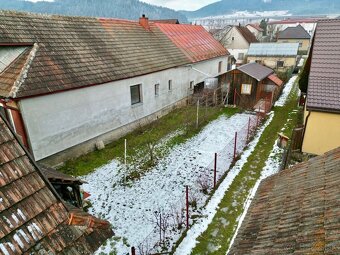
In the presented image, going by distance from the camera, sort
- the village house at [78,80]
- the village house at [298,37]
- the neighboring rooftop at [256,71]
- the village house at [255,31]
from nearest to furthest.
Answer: the village house at [78,80] < the neighboring rooftop at [256,71] < the village house at [298,37] < the village house at [255,31]

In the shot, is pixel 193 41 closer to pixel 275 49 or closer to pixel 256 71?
pixel 256 71

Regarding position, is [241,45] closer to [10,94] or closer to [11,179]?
[10,94]

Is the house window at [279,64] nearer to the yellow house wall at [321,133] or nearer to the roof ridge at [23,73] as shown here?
the yellow house wall at [321,133]

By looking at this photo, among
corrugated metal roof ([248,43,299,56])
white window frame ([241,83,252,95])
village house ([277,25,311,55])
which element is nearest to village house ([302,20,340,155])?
white window frame ([241,83,252,95])

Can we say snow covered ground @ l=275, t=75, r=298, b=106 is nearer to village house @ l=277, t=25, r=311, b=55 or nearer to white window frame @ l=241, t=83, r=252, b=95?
white window frame @ l=241, t=83, r=252, b=95

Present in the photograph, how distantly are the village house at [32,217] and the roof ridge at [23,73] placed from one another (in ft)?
26.1

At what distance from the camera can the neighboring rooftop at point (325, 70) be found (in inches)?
451

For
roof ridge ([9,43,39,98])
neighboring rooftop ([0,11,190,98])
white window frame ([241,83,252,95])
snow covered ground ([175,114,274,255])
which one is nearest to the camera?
snow covered ground ([175,114,274,255])

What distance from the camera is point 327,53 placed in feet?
42.3

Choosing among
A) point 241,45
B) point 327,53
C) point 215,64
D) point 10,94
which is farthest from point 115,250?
point 241,45

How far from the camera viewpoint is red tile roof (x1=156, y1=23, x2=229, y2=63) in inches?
917

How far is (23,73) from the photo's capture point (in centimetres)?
1110

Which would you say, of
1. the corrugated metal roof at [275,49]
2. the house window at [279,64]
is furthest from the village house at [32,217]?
the corrugated metal roof at [275,49]

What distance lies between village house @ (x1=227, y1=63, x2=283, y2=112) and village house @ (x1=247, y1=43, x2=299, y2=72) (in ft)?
50.1
